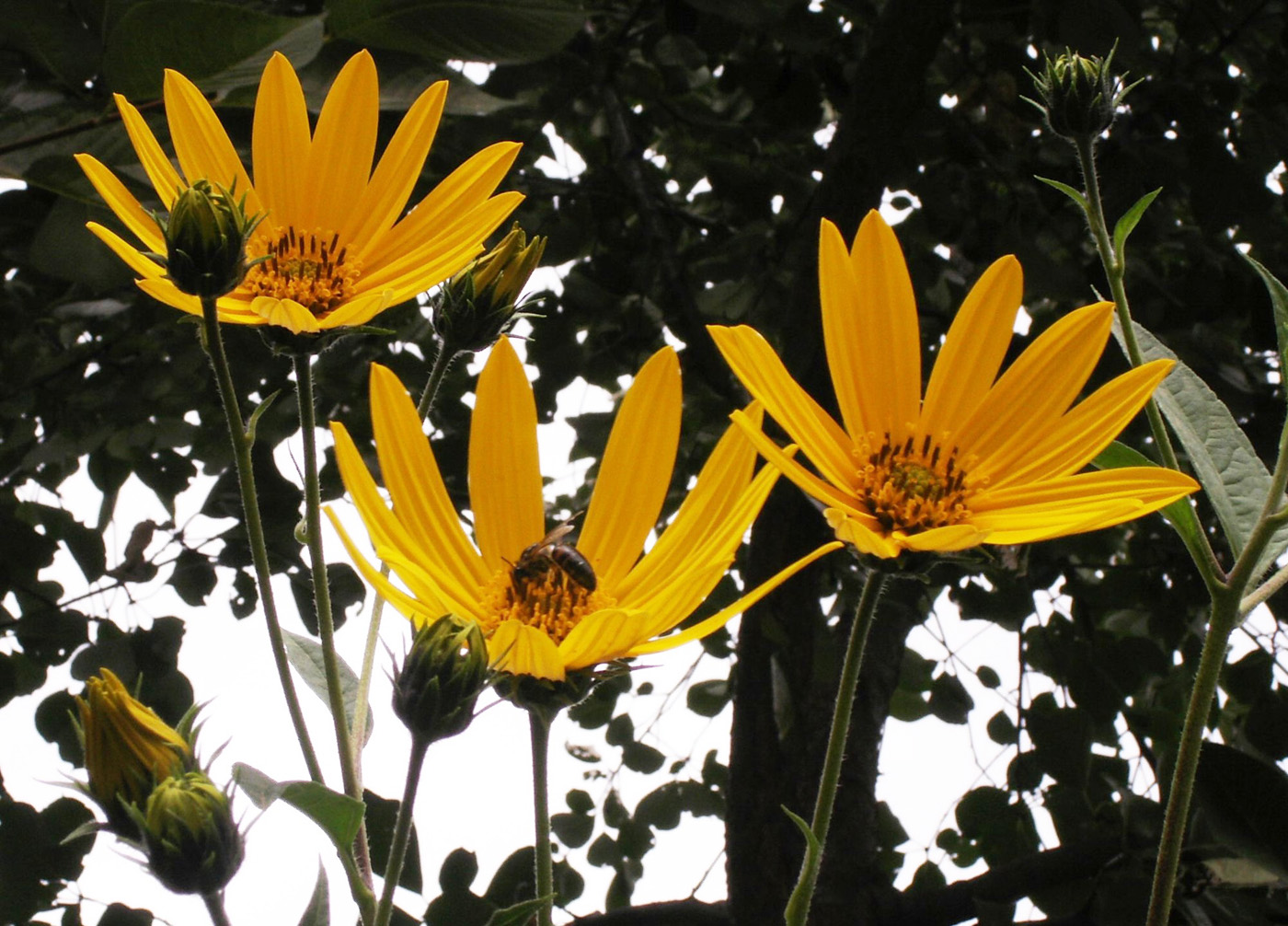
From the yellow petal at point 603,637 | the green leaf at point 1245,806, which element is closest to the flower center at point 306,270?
the yellow petal at point 603,637

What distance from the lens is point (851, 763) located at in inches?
63.7

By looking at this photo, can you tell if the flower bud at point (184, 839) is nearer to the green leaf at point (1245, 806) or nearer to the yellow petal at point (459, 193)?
the yellow petal at point (459, 193)

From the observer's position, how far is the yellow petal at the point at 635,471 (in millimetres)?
502

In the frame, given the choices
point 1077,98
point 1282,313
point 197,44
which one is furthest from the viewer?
point 197,44

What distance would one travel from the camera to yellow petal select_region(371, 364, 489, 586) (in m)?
0.46

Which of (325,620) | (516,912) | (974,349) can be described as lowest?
→ (516,912)

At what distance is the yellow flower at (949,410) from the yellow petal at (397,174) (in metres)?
0.20

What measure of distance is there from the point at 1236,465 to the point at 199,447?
4.22 feet

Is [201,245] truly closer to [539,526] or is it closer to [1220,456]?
[539,526]

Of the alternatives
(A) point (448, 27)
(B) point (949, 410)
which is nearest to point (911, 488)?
(B) point (949, 410)

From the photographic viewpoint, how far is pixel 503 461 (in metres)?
0.53

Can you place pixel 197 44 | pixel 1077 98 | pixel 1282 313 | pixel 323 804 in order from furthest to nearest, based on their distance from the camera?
pixel 197 44, pixel 1077 98, pixel 1282 313, pixel 323 804

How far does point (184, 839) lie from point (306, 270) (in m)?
0.26

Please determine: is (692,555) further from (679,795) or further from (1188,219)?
(1188,219)
